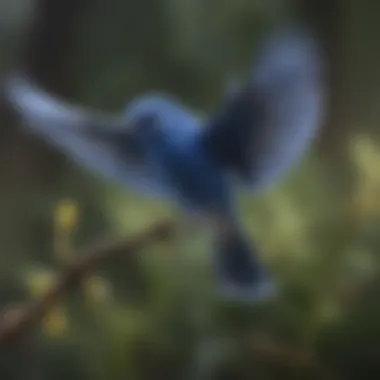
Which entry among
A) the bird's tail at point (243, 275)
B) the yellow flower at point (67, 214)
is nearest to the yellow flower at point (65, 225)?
the yellow flower at point (67, 214)

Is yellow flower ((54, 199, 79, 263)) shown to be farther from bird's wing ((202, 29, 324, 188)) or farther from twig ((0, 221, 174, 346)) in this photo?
bird's wing ((202, 29, 324, 188))

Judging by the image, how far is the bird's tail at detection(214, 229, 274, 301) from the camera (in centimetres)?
131

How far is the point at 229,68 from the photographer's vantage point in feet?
4.35

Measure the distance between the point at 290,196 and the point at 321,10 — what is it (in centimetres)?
28

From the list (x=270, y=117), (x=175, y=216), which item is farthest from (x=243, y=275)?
(x=270, y=117)

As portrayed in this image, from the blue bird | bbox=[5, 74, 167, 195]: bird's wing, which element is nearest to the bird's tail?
the blue bird

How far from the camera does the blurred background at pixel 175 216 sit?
1306 millimetres

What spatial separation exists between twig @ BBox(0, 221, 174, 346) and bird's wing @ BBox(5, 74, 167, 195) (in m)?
0.07

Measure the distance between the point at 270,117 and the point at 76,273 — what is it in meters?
0.36

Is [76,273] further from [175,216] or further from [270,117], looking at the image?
[270,117]

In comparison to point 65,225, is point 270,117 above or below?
above

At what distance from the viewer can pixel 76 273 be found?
131cm

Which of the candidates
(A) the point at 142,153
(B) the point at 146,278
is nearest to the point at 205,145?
(A) the point at 142,153

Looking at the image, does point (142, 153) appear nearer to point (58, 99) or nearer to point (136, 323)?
point (58, 99)
